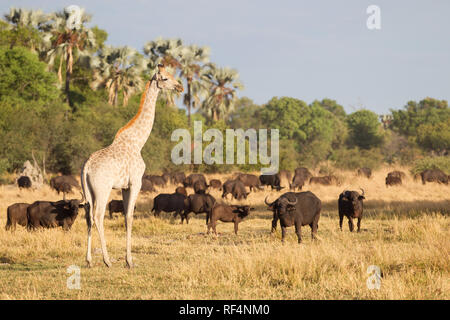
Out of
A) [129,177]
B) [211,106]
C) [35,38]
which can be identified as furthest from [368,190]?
[35,38]

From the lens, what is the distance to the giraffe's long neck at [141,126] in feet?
31.3

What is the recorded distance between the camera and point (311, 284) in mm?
7473

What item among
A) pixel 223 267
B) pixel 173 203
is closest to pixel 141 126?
pixel 223 267

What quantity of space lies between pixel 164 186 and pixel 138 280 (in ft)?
71.4

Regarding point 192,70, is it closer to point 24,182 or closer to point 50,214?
point 24,182

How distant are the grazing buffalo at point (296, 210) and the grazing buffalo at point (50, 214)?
5037 mm

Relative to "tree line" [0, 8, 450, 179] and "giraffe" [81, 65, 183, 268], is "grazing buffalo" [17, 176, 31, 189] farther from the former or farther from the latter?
"giraffe" [81, 65, 183, 268]

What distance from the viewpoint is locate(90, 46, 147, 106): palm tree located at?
4347cm

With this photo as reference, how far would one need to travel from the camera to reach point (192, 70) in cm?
4762

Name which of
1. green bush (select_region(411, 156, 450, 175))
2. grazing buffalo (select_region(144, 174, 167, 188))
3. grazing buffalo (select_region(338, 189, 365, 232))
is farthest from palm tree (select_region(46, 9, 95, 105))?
grazing buffalo (select_region(338, 189, 365, 232))

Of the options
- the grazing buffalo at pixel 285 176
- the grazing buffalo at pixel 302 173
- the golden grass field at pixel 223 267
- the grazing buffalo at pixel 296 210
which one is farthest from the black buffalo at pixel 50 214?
the grazing buffalo at pixel 285 176

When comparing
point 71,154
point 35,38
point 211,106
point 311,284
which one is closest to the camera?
point 311,284
